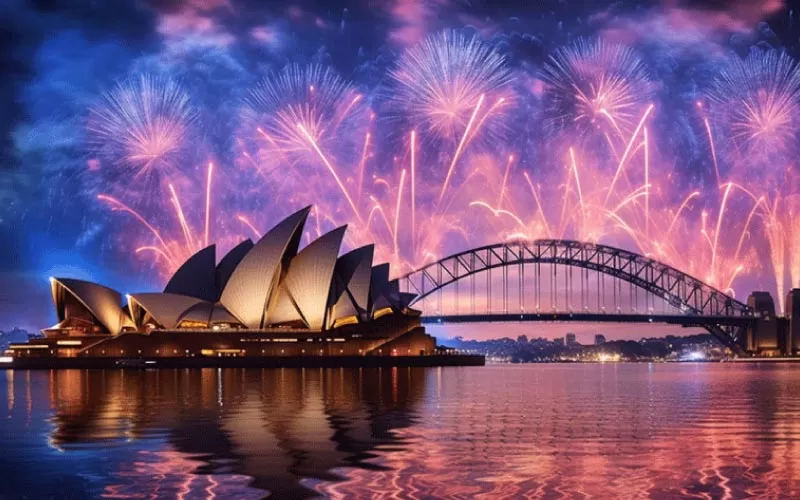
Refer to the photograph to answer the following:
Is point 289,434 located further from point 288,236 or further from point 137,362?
point 137,362

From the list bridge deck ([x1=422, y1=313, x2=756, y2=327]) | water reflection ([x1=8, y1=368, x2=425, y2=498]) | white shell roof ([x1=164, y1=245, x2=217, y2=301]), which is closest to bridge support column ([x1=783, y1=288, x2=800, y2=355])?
bridge deck ([x1=422, y1=313, x2=756, y2=327])

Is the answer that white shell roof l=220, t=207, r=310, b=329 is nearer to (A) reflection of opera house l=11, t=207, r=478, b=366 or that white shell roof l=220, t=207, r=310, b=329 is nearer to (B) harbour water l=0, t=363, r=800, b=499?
(A) reflection of opera house l=11, t=207, r=478, b=366

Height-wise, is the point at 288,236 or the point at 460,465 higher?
the point at 288,236

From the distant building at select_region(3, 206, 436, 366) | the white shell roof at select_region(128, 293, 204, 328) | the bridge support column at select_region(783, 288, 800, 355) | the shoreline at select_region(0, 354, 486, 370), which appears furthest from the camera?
the bridge support column at select_region(783, 288, 800, 355)

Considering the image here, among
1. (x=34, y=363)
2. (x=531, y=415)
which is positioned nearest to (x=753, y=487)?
(x=531, y=415)

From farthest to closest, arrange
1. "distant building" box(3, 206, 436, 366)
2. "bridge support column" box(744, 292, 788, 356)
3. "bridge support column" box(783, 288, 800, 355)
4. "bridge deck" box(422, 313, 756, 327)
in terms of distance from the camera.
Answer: "bridge support column" box(783, 288, 800, 355)
"bridge support column" box(744, 292, 788, 356)
"bridge deck" box(422, 313, 756, 327)
"distant building" box(3, 206, 436, 366)

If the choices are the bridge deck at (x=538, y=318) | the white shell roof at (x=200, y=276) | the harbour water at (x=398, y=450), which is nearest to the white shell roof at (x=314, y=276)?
Answer: the white shell roof at (x=200, y=276)
